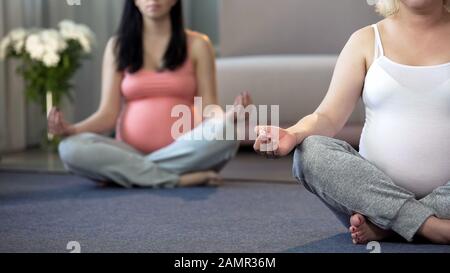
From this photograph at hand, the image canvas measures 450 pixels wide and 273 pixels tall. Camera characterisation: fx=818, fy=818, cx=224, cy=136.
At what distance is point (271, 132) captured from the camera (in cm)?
114

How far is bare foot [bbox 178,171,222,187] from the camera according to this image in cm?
208

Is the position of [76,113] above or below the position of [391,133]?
below

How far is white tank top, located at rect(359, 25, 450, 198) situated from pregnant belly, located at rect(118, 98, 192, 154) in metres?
0.89

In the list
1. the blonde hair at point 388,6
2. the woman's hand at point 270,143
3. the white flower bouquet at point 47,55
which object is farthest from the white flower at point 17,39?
the woman's hand at point 270,143

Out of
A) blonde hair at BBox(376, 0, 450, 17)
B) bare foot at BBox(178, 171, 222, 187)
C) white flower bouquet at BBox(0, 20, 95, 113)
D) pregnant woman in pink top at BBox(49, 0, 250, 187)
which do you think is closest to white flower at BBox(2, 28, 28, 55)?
white flower bouquet at BBox(0, 20, 95, 113)

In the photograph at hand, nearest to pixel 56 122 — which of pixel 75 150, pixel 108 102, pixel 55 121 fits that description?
pixel 55 121

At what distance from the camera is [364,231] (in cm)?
125

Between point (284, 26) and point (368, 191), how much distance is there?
175 centimetres

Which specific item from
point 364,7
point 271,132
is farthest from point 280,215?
point 364,7

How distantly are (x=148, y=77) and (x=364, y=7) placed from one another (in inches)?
25.6

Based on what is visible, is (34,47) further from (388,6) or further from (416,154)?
(416,154)

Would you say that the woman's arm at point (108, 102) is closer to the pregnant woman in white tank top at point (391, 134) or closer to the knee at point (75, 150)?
the knee at point (75, 150)
